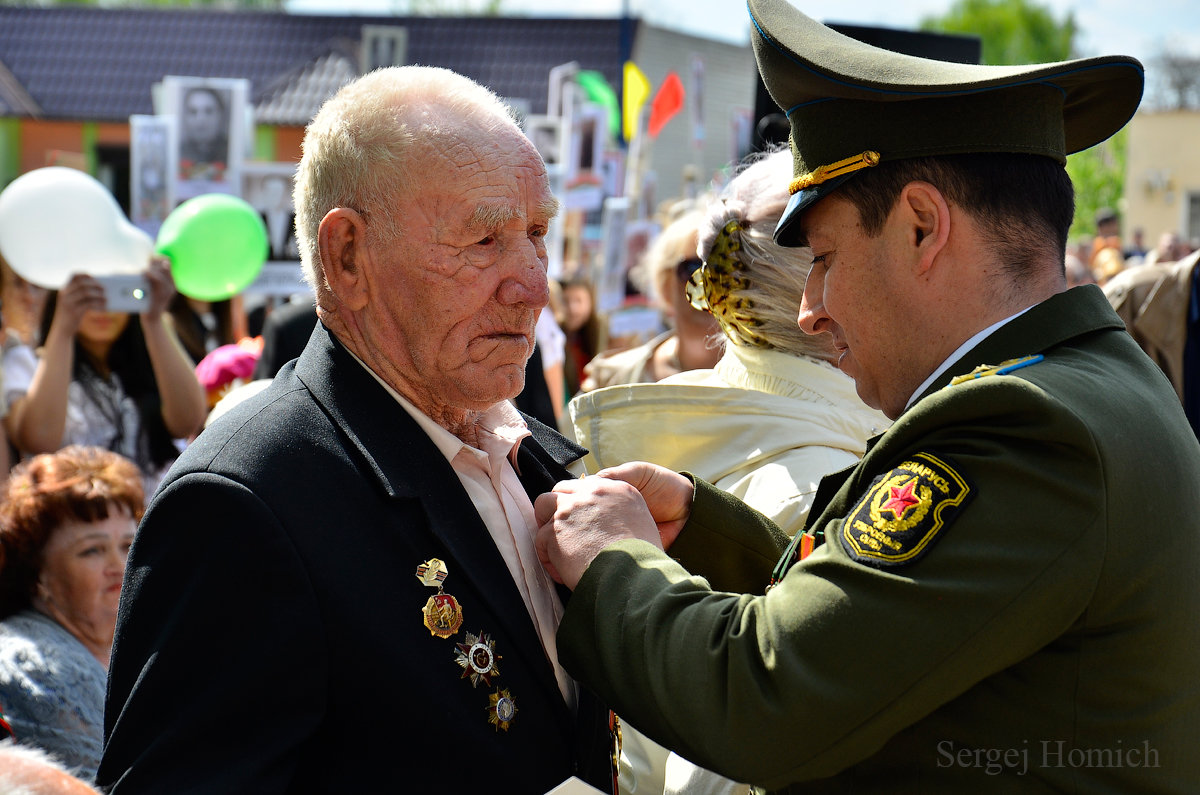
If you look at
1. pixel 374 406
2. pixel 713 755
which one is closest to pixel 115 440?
pixel 374 406

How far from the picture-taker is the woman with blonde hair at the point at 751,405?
2432 mm

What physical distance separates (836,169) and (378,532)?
2.92ft

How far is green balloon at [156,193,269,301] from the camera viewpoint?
5211 millimetres

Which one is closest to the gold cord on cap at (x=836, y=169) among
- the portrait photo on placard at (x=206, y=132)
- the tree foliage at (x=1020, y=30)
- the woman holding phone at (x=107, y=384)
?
the woman holding phone at (x=107, y=384)

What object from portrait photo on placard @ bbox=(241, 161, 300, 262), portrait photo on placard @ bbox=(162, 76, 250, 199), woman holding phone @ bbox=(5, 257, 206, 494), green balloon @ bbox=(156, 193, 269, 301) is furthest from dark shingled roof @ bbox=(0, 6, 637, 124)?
woman holding phone @ bbox=(5, 257, 206, 494)

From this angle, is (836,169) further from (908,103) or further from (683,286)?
(683,286)

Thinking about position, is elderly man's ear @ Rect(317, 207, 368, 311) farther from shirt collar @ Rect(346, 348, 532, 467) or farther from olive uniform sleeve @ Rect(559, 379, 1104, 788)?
olive uniform sleeve @ Rect(559, 379, 1104, 788)

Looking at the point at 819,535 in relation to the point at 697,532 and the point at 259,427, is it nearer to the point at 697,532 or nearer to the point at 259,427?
the point at 697,532

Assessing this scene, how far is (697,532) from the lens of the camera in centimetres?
218

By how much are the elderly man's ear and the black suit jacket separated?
0.14 m

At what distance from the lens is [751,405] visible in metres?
2.52

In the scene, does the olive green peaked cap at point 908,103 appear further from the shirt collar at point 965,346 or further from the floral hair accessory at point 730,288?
the floral hair accessory at point 730,288

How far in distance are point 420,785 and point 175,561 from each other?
0.47m

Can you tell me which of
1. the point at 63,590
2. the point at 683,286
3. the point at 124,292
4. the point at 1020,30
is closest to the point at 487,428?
the point at 63,590
